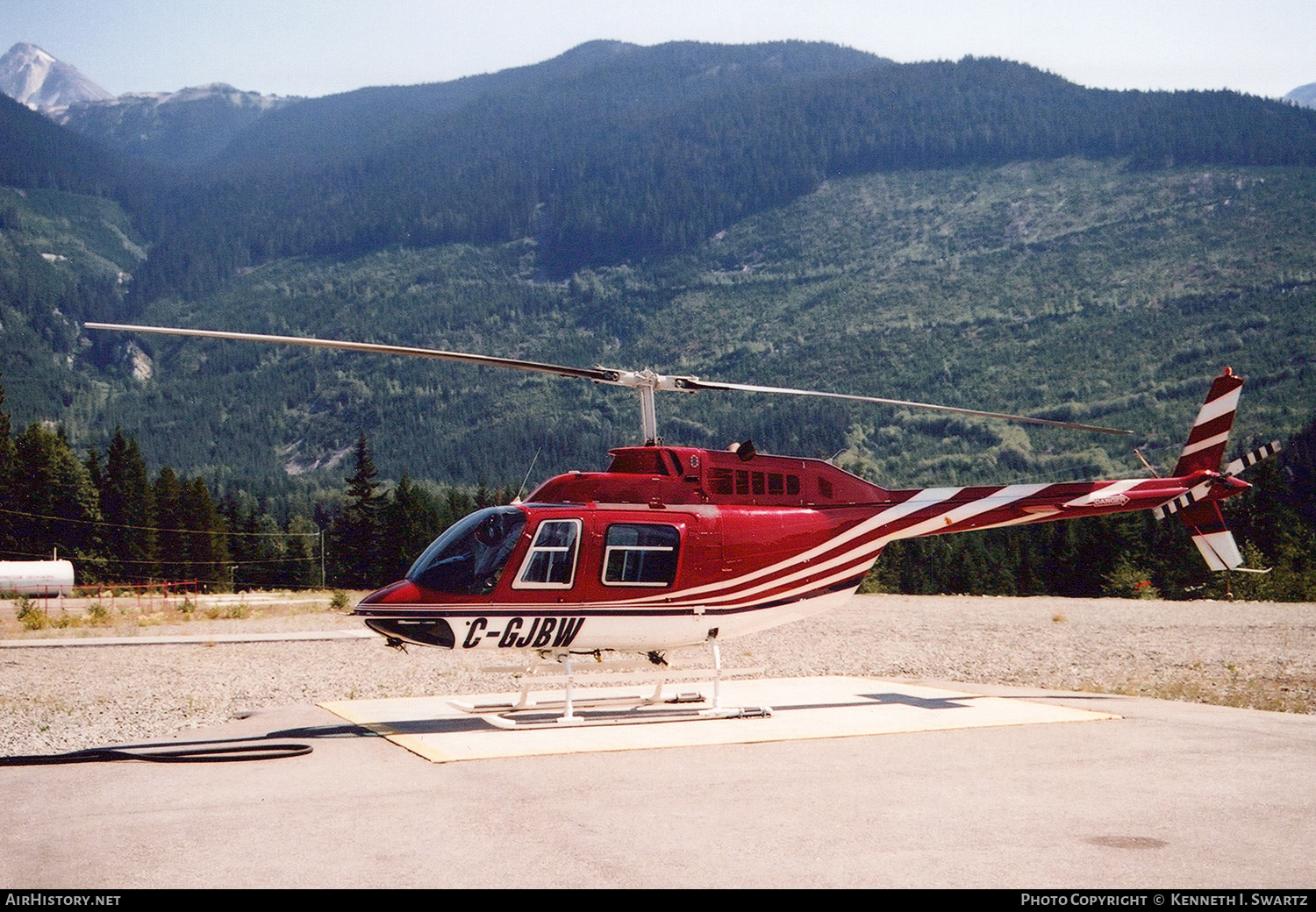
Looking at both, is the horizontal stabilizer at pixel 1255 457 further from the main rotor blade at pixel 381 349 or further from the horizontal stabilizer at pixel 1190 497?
the main rotor blade at pixel 381 349

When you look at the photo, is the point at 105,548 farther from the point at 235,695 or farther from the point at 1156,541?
the point at 235,695

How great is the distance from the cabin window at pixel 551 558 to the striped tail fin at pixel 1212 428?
25.2 ft

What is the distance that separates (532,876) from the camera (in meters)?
6.79

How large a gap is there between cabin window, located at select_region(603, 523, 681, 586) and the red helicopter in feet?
0.05

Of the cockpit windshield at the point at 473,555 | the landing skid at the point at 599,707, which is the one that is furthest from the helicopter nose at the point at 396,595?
the landing skid at the point at 599,707

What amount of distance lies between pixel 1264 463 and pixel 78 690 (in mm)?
65537

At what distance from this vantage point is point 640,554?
13.4m

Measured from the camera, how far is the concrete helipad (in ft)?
38.5

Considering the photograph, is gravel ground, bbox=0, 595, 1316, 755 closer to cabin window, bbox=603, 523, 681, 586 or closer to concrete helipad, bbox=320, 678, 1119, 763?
concrete helipad, bbox=320, 678, 1119, 763

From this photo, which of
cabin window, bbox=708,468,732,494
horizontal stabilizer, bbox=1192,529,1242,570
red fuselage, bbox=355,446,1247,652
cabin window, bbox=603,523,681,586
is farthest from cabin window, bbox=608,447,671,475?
horizontal stabilizer, bbox=1192,529,1242,570

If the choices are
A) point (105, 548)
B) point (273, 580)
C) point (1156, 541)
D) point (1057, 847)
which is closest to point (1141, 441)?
point (1156, 541)

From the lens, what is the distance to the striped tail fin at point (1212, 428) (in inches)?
599

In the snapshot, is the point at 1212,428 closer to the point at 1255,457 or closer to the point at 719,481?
the point at 1255,457

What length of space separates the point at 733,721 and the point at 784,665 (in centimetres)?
757
